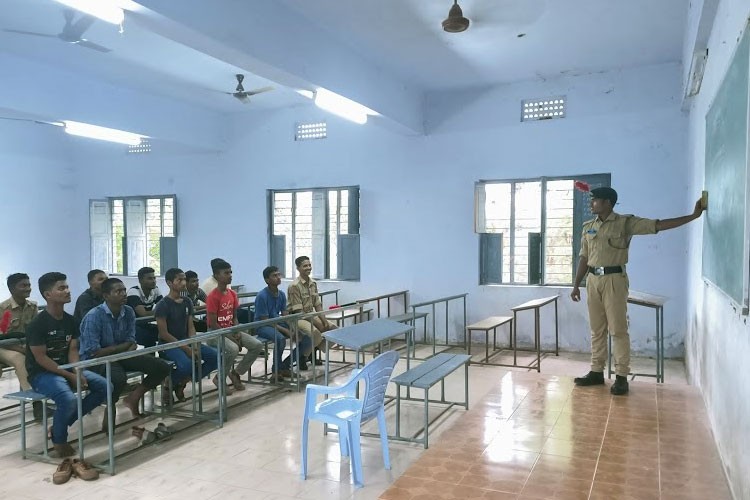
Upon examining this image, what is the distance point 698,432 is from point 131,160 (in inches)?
360

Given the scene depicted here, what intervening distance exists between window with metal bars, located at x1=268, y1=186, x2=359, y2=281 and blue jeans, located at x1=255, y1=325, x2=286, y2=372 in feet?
8.71

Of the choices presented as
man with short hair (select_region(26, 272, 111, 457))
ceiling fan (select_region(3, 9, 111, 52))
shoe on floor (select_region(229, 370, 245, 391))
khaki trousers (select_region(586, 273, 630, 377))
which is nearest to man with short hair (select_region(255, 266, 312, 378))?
shoe on floor (select_region(229, 370, 245, 391))

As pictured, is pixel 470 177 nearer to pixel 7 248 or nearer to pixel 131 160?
pixel 131 160

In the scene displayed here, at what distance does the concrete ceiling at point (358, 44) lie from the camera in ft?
14.7

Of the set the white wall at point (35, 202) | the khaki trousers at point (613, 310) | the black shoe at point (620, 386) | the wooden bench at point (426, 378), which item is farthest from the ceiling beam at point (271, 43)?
the white wall at point (35, 202)

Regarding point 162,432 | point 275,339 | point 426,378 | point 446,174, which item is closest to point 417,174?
point 446,174

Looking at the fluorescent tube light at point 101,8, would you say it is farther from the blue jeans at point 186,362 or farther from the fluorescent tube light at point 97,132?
the fluorescent tube light at point 97,132

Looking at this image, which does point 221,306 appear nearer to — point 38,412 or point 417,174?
point 38,412

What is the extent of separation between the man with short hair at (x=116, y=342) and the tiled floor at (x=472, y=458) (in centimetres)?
38

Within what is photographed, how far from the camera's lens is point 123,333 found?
14.3 feet

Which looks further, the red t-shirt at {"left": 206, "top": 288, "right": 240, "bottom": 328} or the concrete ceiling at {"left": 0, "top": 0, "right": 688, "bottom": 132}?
the red t-shirt at {"left": 206, "top": 288, "right": 240, "bottom": 328}

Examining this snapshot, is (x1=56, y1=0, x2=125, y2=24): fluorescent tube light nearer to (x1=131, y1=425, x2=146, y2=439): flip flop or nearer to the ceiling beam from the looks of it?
the ceiling beam

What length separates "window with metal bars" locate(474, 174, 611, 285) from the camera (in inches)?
278

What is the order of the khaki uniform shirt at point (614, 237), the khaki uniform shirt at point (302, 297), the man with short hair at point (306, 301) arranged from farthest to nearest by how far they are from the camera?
the khaki uniform shirt at point (302, 297)
the man with short hair at point (306, 301)
the khaki uniform shirt at point (614, 237)
